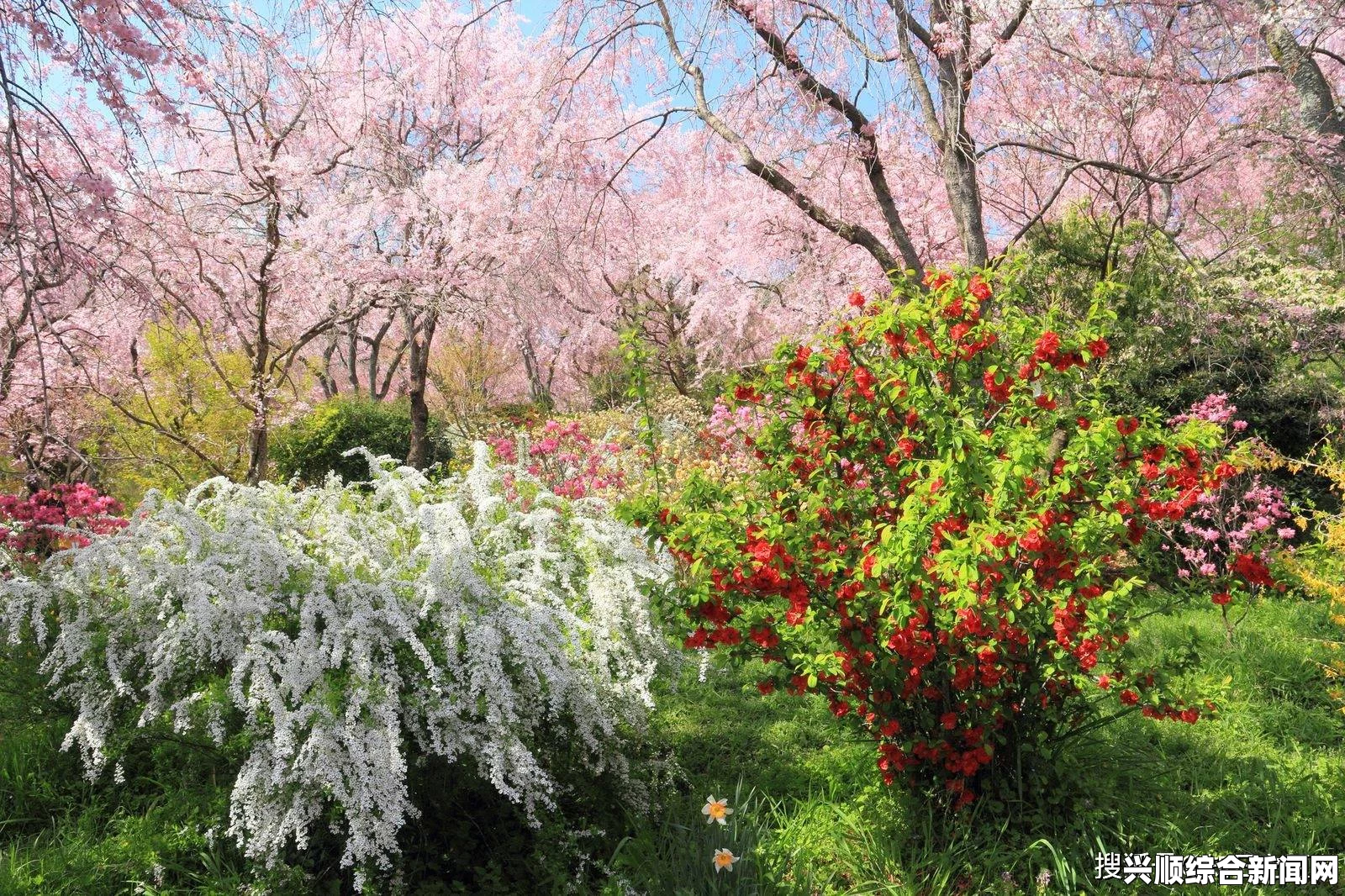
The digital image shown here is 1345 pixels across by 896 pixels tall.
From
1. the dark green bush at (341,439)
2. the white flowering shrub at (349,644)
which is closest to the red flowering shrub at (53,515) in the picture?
the white flowering shrub at (349,644)

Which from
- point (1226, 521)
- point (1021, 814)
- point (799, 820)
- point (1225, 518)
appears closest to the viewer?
point (1021, 814)

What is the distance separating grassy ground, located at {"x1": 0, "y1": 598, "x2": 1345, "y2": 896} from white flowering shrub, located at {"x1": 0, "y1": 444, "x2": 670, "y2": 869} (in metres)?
0.23

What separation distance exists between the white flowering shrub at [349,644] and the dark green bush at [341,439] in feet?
24.4

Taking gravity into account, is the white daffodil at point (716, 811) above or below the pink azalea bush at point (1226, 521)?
below

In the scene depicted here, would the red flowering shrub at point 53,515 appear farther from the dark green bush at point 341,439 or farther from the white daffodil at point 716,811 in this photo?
the white daffodil at point 716,811

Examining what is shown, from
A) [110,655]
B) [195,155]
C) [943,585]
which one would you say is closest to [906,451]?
[943,585]

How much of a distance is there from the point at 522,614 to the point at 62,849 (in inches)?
67.4

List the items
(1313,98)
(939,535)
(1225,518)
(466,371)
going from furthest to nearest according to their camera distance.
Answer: (466,371)
(1313,98)
(1225,518)
(939,535)

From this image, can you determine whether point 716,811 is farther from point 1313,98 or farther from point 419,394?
point 419,394

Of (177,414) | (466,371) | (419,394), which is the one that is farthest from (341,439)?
(466,371)

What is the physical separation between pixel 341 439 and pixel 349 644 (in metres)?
10.2

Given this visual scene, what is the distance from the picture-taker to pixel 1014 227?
9.88 m

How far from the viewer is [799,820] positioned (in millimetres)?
3176

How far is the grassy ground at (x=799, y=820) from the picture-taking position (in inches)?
108
